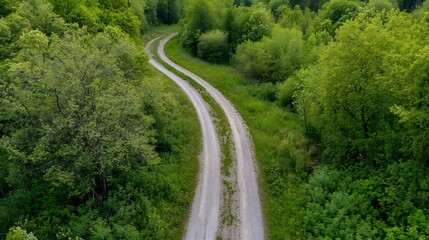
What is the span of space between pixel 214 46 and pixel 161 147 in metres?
37.3

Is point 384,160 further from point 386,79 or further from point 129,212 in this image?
point 129,212

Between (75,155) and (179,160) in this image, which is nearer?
(75,155)

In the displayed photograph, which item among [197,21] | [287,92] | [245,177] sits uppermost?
[197,21]

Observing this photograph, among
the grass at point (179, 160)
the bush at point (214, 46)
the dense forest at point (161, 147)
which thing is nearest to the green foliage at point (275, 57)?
the bush at point (214, 46)

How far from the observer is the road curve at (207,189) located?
24422 mm

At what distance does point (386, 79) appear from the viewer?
24.2 meters

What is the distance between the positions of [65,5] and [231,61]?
31.6 metres

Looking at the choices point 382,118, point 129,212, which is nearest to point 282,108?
point 382,118

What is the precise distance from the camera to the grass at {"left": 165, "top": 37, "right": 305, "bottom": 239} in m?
25.2

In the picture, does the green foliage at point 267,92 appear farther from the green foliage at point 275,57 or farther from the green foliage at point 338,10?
the green foliage at point 338,10

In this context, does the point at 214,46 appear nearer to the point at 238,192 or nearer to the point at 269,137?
the point at 269,137

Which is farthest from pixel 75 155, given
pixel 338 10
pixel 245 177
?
pixel 338 10

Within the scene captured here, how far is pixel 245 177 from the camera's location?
30.8m

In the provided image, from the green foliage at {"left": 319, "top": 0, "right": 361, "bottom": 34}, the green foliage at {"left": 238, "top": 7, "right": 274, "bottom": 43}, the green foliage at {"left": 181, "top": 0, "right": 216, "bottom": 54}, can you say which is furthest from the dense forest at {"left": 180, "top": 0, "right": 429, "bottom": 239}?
the green foliage at {"left": 319, "top": 0, "right": 361, "bottom": 34}
